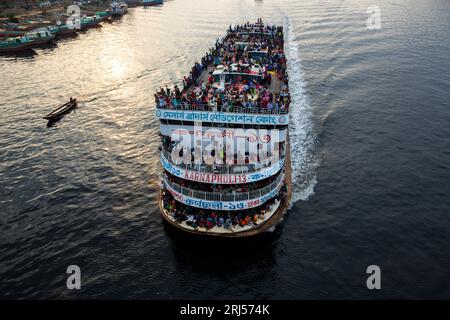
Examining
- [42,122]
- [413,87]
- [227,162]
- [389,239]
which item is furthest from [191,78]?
[413,87]

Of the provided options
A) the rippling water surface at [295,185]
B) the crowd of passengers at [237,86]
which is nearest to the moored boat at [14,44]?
the rippling water surface at [295,185]

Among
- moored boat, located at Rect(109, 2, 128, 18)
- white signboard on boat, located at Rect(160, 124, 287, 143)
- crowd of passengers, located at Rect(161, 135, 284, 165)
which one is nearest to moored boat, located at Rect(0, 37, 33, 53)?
moored boat, located at Rect(109, 2, 128, 18)

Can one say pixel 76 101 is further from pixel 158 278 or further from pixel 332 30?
pixel 332 30

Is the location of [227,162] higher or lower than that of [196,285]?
higher

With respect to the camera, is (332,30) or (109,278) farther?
(332,30)

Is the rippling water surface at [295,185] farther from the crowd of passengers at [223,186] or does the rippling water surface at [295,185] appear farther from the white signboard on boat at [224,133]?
the white signboard on boat at [224,133]

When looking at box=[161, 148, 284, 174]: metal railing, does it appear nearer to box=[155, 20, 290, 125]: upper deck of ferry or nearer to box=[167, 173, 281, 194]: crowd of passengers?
box=[167, 173, 281, 194]: crowd of passengers
